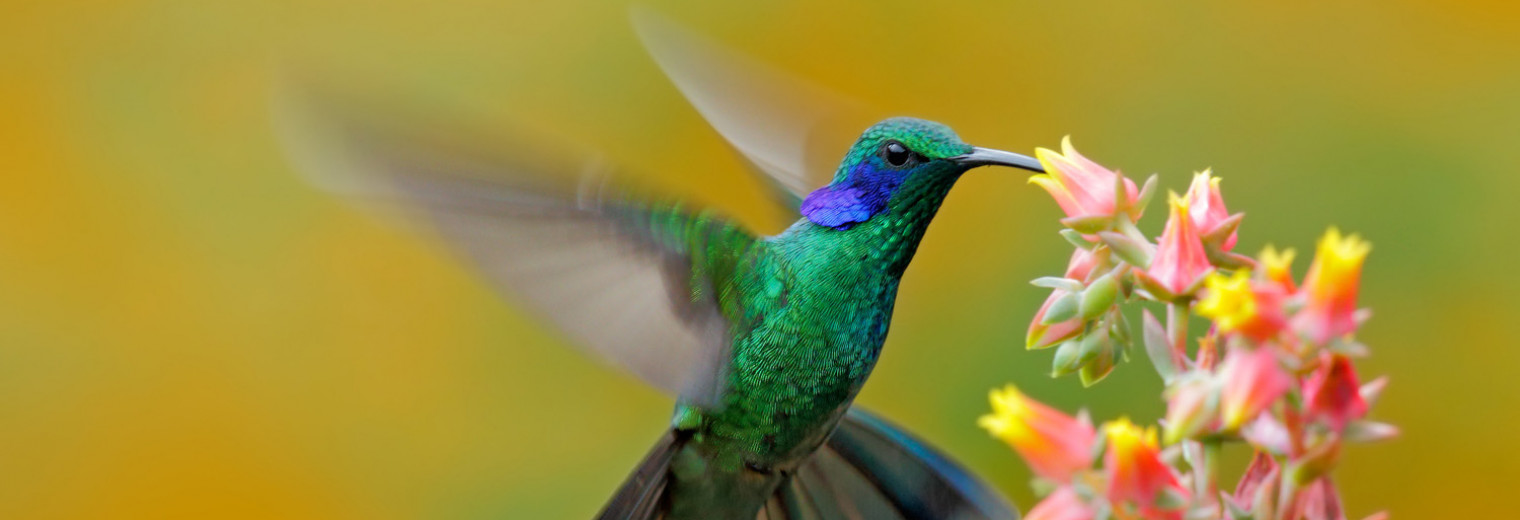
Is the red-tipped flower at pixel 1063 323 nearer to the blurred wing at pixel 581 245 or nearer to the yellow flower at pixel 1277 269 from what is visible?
the yellow flower at pixel 1277 269

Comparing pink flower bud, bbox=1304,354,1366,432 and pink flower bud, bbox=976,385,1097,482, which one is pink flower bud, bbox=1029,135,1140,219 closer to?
pink flower bud, bbox=976,385,1097,482

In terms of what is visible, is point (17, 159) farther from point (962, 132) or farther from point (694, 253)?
point (694, 253)

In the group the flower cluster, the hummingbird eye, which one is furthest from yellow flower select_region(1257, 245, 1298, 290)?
the hummingbird eye

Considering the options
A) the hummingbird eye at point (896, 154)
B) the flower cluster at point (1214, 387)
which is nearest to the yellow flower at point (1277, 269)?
the flower cluster at point (1214, 387)

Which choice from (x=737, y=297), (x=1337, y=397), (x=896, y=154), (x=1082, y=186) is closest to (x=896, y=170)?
(x=896, y=154)

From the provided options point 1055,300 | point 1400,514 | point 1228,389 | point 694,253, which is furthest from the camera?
point 1400,514

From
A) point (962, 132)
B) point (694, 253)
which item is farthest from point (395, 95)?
point (962, 132)

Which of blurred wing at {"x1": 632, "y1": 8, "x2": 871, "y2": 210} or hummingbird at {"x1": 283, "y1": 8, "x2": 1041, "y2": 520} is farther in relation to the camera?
blurred wing at {"x1": 632, "y1": 8, "x2": 871, "y2": 210}

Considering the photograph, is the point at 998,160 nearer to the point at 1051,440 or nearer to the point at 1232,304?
the point at 1051,440
